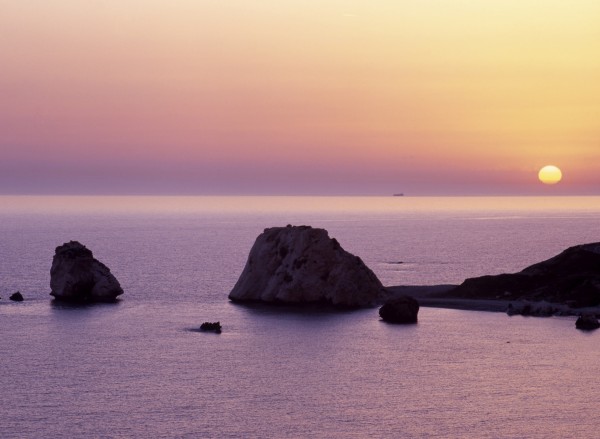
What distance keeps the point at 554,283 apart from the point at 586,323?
1901 cm

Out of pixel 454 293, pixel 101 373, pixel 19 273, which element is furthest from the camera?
pixel 19 273

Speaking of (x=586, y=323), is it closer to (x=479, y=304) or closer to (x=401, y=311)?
(x=401, y=311)

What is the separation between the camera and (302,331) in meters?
84.8

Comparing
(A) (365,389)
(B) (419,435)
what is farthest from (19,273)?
(B) (419,435)

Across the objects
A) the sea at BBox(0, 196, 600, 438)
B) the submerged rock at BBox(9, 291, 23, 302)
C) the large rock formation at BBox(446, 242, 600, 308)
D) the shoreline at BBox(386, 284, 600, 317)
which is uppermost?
the large rock formation at BBox(446, 242, 600, 308)

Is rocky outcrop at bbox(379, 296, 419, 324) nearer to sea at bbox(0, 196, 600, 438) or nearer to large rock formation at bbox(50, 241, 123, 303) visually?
sea at bbox(0, 196, 600, 438)

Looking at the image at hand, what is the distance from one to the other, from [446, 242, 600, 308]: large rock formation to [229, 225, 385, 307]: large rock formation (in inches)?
457

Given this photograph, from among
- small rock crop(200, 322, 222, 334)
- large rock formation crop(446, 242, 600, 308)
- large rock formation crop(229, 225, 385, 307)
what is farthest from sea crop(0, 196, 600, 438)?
large rock formation crop(446, 242, 600, 308)

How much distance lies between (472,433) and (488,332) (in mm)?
34400

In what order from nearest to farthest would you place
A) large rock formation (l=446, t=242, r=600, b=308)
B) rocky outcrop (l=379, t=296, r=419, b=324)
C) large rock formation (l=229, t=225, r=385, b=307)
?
rocky outcrop (l=379, t=296, r=419, b=324), large rock formation (l=446, t=242, r=600, b=308), large rock formation (l=229, t=225, r=385, b=307)

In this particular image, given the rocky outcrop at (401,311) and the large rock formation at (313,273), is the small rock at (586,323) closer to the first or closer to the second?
the rocky outcrop at (401,311)

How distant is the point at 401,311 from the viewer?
294 feet

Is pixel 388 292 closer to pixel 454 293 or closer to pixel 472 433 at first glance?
pixel 454 293

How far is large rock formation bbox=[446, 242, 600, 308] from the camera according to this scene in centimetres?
9877
